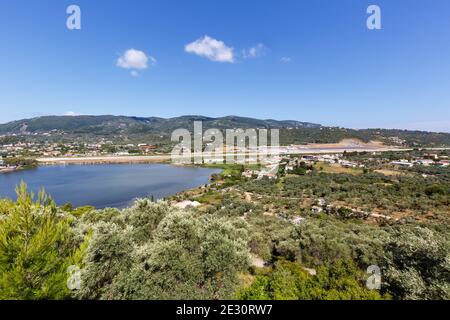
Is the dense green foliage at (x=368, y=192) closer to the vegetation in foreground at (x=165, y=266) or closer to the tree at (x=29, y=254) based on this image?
the vegetation in foreground at (x=165, y=266)

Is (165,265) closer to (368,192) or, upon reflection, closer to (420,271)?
(420,271)

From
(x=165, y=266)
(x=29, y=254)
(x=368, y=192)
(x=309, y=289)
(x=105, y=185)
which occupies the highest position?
(x=29, y=254)

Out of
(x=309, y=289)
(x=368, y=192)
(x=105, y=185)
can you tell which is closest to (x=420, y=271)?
(x=309, y=289)

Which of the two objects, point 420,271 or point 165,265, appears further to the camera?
point 420,271

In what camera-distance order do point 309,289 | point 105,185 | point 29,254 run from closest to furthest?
1. point 29,254
2. point 309,289
3. point 105,185

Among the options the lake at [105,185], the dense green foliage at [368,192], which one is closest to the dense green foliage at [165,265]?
the dense green foliage at [368,192]
